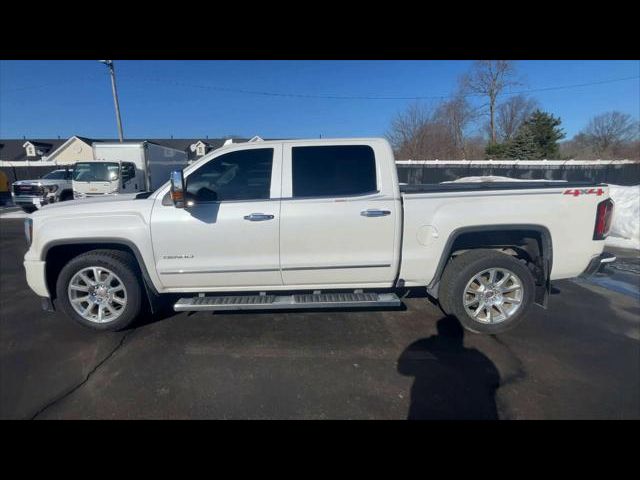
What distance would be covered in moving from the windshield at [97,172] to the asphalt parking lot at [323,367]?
10.6 m

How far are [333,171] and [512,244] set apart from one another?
2.25 metres

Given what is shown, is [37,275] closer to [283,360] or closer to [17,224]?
[283,360]

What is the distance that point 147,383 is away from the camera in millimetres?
2482

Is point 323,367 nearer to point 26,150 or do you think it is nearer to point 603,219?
point 603,219

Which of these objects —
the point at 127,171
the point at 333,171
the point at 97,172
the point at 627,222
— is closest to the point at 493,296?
the point at 333,171

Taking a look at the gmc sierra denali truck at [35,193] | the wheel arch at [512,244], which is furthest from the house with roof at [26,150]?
the wheel arch at [512,244]

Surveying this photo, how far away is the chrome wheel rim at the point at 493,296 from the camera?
321cm

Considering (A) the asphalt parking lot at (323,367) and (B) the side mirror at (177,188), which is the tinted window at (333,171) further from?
(A) the asphalt parking lot at (323,367)

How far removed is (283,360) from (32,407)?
198 centimetres

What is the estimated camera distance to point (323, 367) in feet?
8.76

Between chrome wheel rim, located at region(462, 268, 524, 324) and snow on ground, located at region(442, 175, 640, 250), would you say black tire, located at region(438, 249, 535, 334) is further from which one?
snow on ground, located at region(442, 175, 640, 250)

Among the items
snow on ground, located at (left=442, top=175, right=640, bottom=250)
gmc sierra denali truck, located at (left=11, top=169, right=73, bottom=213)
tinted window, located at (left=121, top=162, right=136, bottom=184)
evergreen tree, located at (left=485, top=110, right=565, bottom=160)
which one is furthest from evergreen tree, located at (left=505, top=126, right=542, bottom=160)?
gmc sierra denali truck, located at (left=11, top=169, right=73, bottom=213)

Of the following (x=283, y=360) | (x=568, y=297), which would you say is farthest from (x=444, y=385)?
(x=568, y=297)

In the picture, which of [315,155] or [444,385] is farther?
[315,155]
